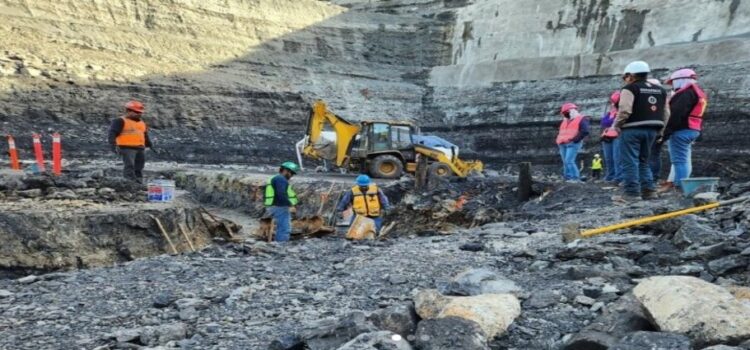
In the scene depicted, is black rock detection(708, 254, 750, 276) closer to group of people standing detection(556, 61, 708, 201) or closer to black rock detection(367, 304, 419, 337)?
black rock detection(367, 304, 419, 337)

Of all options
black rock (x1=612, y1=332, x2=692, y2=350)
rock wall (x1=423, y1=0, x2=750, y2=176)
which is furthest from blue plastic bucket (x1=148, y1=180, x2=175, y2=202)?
rock wall (x1=423, y1=0, x2=750, y2=176)

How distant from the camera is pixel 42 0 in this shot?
60.0ft

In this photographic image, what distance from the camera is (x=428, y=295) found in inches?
105

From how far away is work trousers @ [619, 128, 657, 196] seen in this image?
5391mm

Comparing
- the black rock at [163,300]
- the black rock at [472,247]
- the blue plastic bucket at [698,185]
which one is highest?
the blue plastic bucket at [698,185]

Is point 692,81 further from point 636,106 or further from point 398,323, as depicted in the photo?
point 398,323

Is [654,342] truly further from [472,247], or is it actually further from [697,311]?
[472,247]

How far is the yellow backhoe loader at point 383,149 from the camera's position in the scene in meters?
13.9

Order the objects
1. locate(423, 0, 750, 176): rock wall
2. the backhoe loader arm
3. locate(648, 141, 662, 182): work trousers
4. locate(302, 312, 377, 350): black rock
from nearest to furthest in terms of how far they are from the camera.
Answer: locate(302, 312, 377, 350): black rock, locate(648, 141, 662, 182): work trousers, the backhoe loader arm, locate(423, 0, 750, 176): rock wall

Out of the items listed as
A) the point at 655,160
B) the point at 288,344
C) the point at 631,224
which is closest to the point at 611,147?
the point at 655,160

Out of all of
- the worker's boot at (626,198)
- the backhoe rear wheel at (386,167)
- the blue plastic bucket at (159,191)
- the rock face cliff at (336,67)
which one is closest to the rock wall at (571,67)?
the rock face cliff at (336,67)

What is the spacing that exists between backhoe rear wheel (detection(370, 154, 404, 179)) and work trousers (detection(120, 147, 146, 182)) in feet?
21.0

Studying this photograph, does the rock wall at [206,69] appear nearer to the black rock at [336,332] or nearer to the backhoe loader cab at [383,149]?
the backhoe loader cab at [383,149]

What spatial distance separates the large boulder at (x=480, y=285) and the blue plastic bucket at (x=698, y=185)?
3049 mm
